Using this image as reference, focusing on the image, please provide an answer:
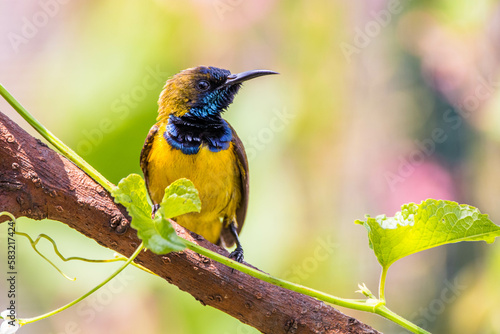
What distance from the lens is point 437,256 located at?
4500 mm

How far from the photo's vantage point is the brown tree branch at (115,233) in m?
1.65

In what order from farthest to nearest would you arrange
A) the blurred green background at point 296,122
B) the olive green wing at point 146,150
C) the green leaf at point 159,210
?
the blurred green background at point 296,122, the olive green wing at point 146,150, the green leaf at point 159,210

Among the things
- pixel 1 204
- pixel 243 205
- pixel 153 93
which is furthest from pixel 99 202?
pixel 153 93

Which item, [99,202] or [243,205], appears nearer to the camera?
[99,202]

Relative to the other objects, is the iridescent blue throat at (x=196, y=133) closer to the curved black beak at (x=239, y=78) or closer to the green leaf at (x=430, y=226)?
the curved black beak at (x=239, y=78)

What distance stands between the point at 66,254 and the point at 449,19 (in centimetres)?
337

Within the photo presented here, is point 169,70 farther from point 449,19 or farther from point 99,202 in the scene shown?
point 449,19

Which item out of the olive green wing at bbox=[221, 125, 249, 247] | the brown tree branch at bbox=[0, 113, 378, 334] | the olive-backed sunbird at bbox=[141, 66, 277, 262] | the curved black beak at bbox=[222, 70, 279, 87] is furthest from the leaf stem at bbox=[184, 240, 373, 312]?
the curved black beak at bbox=[222, 70, 279, 87]

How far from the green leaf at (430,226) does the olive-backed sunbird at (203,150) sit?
4.91 feet

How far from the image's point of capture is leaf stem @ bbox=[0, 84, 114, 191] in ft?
5.16

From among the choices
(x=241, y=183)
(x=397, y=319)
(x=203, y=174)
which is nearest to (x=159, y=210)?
(x=397, y=319)

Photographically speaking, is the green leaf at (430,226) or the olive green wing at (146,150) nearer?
the green leaf at (430,226)

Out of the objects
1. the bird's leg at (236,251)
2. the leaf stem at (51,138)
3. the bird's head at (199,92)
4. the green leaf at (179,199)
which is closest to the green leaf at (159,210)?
the green leaf at (179,199)

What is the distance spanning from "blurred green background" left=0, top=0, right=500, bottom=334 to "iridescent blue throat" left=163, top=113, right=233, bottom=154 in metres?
0.38
